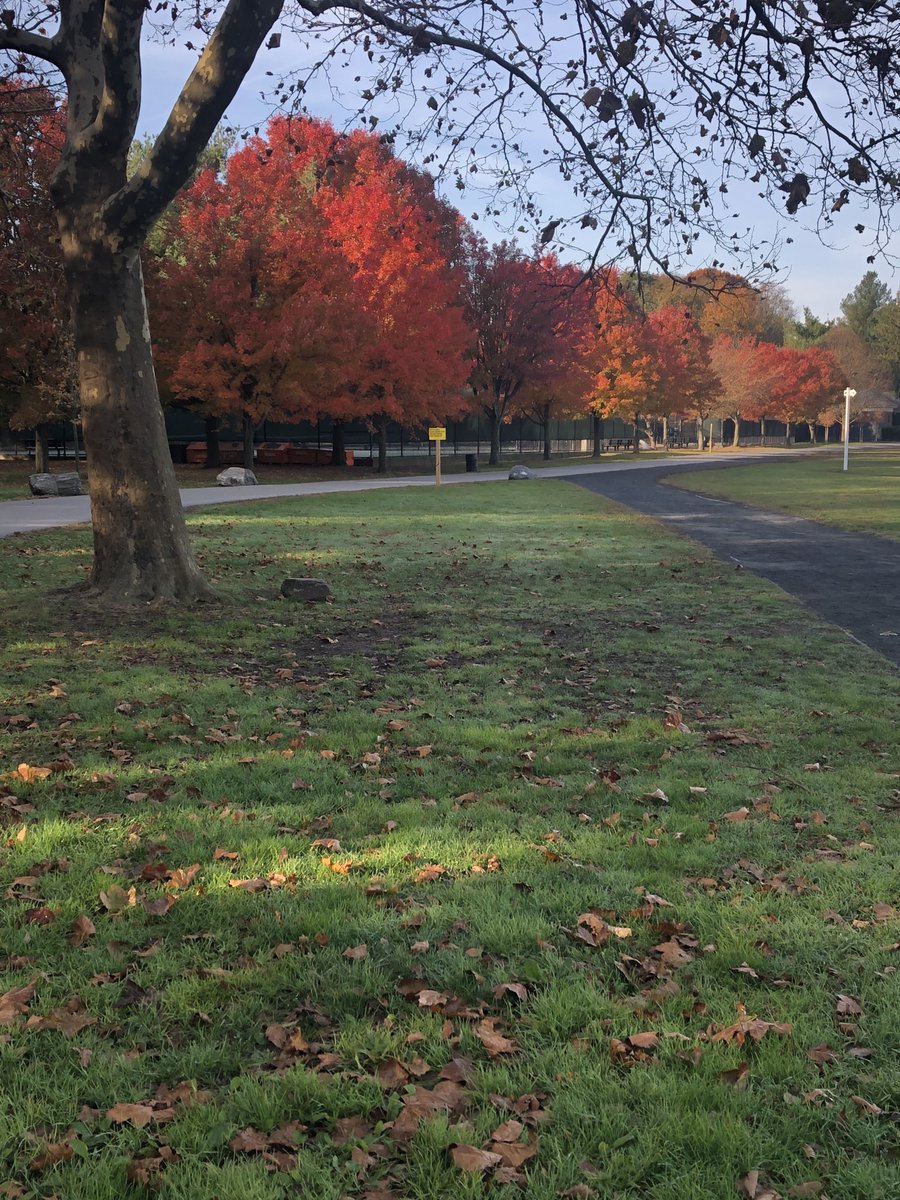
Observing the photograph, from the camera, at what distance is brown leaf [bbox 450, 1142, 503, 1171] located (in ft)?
7.43

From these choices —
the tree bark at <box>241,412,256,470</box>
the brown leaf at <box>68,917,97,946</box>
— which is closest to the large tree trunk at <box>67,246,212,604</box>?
the brown leaf at <box>68,917,97,946</box>

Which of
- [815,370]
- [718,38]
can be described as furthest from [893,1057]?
[815,370]

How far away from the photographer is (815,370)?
8169 cm

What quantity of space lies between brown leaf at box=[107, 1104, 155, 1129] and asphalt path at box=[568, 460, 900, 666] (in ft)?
23.3

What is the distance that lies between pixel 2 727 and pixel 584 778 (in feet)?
11.5

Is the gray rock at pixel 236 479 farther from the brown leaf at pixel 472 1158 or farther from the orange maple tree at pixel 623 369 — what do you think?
the brown leaf at pixel 472 1158

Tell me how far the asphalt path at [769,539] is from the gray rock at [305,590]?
5427mm

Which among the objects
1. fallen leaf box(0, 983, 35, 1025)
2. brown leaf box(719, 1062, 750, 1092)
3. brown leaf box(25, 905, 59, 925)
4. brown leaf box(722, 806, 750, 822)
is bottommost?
brown leaf box(722, 806, 750, 822)

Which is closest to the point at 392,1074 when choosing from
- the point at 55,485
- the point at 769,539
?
the point at 769,539

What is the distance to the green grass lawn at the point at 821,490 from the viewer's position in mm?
20891

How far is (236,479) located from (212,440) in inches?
344

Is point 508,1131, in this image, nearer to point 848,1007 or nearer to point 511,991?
point 511,991

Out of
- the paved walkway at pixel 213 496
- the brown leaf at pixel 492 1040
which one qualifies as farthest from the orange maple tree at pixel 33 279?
the brown leaf at pixel 492 1040

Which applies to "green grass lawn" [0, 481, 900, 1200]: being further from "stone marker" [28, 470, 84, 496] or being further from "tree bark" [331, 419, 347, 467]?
"tree bark" [331, 419, 347, 467]
